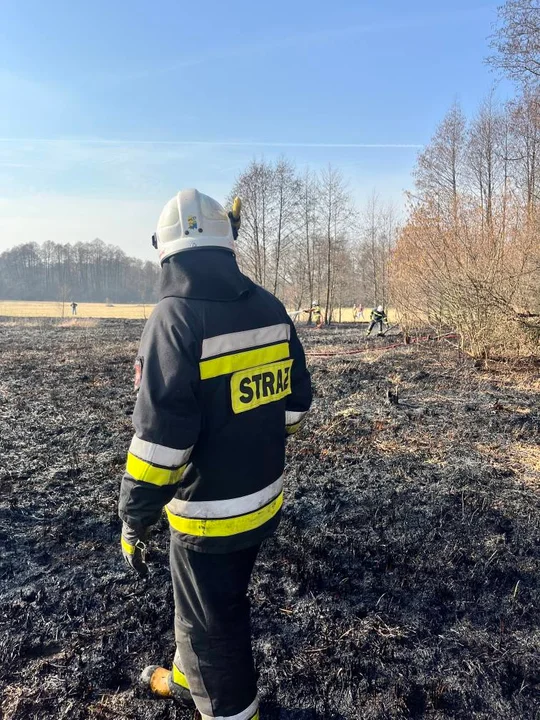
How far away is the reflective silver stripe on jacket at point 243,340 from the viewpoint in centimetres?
165

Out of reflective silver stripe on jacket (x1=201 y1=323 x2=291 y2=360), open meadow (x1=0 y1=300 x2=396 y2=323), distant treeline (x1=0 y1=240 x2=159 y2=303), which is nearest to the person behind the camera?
reflective silver stripe on jacket (x1=201 y1=323 x2=291 y2=360)

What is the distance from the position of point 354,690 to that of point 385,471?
2653 millimetres

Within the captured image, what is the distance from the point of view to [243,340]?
174 cm

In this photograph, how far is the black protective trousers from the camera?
5.73ft

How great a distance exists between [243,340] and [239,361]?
0.08 m

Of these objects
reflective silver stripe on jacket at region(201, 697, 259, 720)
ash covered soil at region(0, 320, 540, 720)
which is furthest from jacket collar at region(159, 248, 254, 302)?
ash covered soil at region(0, 320, 540, 720)

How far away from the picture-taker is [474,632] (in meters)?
2.50

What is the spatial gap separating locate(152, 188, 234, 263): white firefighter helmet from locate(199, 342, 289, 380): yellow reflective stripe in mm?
430

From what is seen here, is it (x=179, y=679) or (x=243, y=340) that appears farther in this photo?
(x=179, y=679)

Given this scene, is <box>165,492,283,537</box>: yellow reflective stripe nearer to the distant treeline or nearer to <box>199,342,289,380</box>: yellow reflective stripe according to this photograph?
<box>199,342,289,380</box>: yellow reflective stripe

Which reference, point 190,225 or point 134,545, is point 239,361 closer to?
point 190,225

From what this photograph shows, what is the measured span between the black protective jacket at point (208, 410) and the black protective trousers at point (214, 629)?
0.31 feet

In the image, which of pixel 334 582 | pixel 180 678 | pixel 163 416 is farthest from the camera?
pixel 334 582

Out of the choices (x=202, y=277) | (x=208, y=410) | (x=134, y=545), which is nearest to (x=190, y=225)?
(x=202, y=277)
